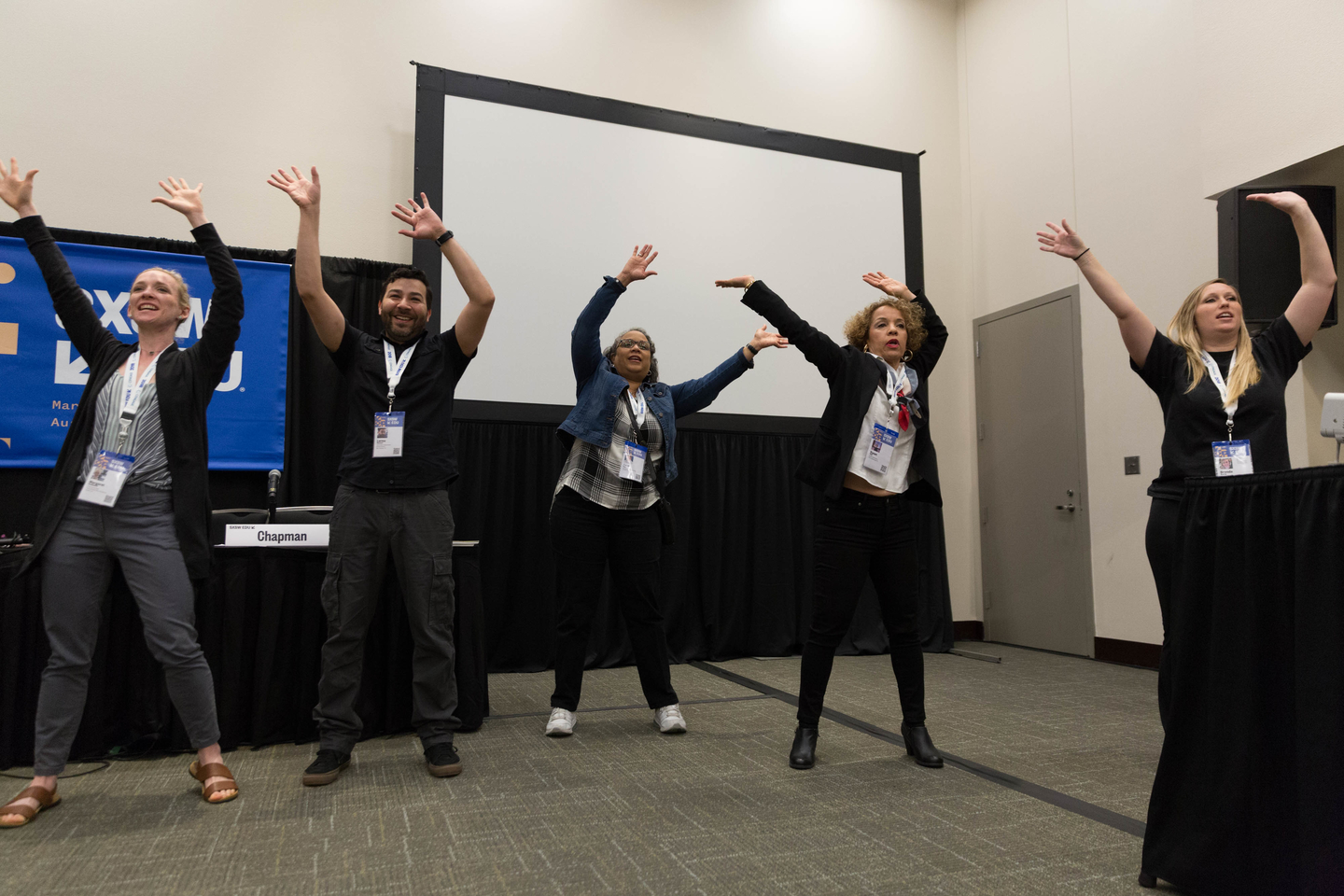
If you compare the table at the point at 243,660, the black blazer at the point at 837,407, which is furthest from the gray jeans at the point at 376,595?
the black blazer at the point at 837,407

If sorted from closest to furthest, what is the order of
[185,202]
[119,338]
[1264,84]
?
[185,202], [1264,84], [119,338]

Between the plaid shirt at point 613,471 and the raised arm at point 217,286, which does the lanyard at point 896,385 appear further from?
the raised arm at point 217,286

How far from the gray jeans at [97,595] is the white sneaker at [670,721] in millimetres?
1438

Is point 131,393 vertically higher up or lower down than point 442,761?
higher up

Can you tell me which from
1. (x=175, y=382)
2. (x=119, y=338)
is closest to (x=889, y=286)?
(x=175, y=382)

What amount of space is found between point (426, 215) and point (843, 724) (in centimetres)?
220

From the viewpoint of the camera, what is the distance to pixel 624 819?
203cm

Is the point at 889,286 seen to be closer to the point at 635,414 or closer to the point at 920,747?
the point at 635,414

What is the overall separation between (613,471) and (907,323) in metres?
1.08

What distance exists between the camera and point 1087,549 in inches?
183

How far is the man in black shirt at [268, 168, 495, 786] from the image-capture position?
7.88ft

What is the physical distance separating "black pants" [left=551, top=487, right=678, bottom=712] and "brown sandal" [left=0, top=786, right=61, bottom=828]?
1.40 m

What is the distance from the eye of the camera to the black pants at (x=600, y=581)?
291 centimetres

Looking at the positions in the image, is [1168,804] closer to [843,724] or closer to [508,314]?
[843,724]
